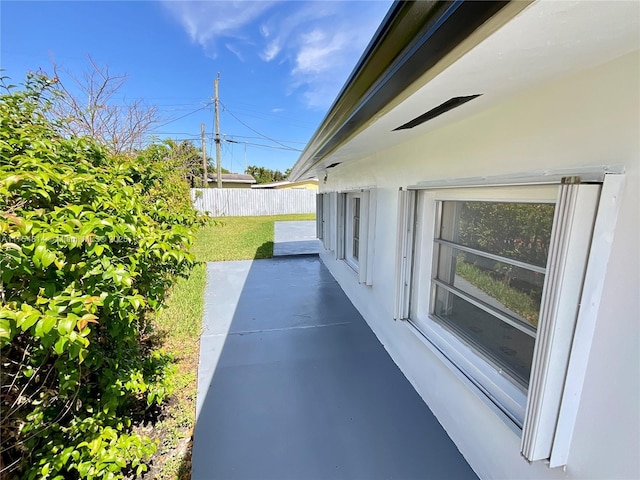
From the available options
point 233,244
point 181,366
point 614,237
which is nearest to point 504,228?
point 614,237

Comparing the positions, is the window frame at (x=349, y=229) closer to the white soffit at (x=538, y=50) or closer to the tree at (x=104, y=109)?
the white soffit at (x=538, y=50)

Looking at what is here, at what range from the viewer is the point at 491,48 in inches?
38.1

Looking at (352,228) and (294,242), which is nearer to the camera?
(352,228)

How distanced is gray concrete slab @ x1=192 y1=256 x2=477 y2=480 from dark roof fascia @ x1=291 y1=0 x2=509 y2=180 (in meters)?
2.53

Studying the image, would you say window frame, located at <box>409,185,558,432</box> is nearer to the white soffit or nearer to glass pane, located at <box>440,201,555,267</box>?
glass pane, located at <box>440,201,555,267</box>

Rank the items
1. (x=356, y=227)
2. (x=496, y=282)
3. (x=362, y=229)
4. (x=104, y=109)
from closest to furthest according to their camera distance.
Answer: (x=496, y=282) < (x=362, y=229) < (x=356, y=227) < (x=104, y=109)

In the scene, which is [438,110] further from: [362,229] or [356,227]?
[356,227]

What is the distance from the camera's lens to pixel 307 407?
106 inches

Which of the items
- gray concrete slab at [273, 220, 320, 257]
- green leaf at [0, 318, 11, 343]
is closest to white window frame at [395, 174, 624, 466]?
green leaf at [0, 318, 11, 343]

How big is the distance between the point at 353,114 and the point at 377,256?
246cm

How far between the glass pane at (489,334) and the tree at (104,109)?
6.45m

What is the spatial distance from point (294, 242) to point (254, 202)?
12.1 m

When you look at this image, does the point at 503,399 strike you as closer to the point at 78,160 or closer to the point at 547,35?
the point at 547,35

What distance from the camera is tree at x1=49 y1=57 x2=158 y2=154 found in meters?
5.99
